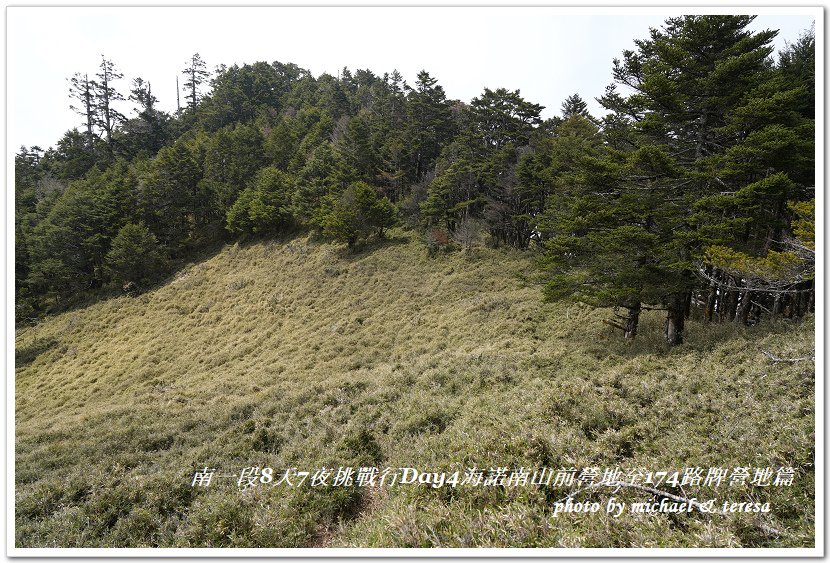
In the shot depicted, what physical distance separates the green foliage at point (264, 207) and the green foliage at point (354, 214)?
6646 mm

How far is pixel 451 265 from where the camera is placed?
3106 cm

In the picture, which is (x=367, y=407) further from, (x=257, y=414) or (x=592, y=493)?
(x=592, y=493)

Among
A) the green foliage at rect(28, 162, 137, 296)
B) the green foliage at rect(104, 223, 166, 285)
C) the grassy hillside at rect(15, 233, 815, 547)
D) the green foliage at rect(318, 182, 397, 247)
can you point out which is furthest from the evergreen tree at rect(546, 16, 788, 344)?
the green foliage at rect(28, 162, 137, 296)

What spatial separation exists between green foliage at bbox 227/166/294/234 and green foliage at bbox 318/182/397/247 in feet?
21.8

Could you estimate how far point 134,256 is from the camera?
36.5 m

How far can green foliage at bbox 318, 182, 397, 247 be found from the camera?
34781 mm

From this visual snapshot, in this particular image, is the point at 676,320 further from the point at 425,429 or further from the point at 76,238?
the point at 76,238

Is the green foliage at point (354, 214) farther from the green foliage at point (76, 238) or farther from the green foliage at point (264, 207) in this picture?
the green foliage at point (76, 238)

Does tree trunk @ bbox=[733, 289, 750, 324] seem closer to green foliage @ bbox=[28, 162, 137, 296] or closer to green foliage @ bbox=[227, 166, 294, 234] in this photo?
green foliage @ bbox=[227, 166, 294, 234]

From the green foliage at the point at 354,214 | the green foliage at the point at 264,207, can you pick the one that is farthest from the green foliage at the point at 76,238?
the green foliage at the point at 354,214

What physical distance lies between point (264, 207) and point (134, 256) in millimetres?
13590

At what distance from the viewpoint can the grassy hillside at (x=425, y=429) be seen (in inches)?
191

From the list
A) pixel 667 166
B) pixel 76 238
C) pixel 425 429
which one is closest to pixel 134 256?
pixel 76 238

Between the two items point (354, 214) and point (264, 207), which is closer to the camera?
point (354, 214)
